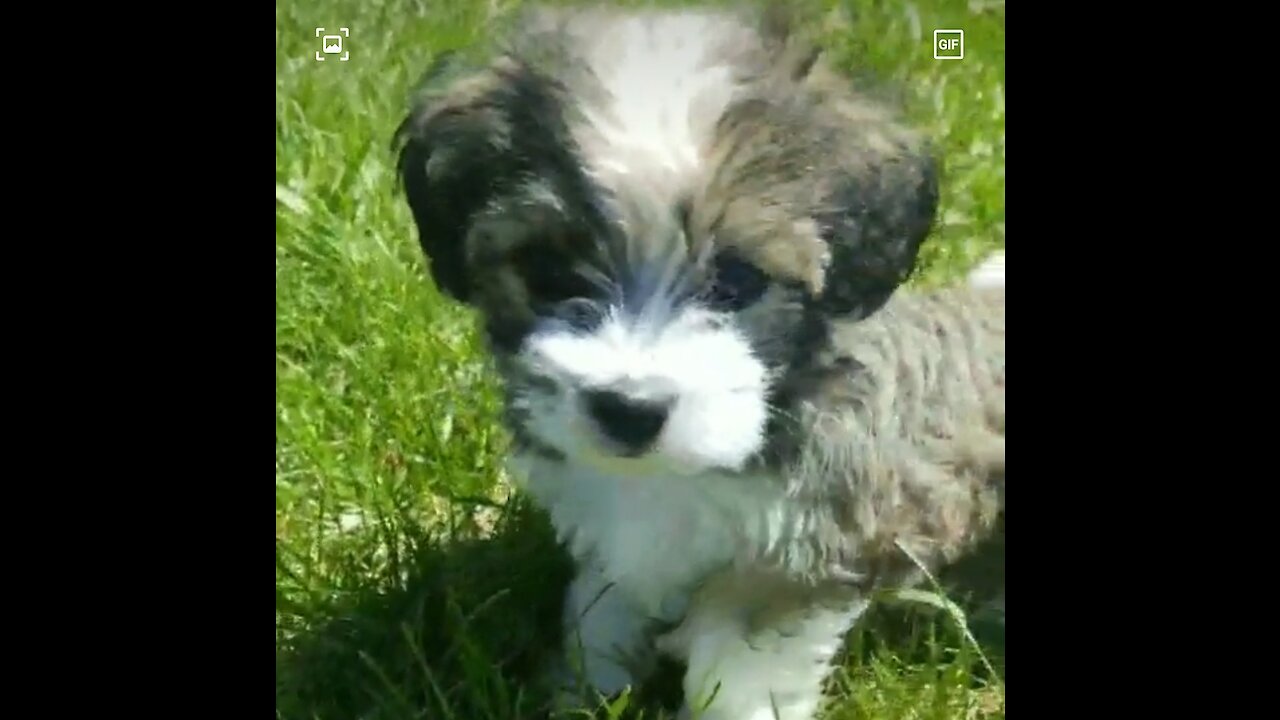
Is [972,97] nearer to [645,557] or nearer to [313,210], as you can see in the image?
[645,557]

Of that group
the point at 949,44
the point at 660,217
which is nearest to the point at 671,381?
the point at 660,217

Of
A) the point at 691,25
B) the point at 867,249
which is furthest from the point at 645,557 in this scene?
the point at 691,25

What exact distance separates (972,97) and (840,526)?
532 millimetres

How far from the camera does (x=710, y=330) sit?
60.3 inches

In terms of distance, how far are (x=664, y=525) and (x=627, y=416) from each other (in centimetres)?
28

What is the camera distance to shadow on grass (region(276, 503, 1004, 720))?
1.84 metres

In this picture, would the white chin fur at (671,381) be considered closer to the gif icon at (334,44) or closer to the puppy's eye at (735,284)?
the puppy's eye at (735,284)

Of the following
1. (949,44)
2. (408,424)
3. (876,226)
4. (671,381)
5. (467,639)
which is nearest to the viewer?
(671,381)

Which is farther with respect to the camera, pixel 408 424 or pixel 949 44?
pixel 408 424

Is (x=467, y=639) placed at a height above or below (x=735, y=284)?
below

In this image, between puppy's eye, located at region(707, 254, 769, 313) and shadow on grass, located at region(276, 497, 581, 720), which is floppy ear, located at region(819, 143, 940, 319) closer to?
puppy's eye, located at region(707, 254, 769, 313)

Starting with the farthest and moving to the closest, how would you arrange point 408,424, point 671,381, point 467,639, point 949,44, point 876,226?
1. point 408,424
2. point 467,639
3. point 949,44
4. point 876,226
5. point 671,381

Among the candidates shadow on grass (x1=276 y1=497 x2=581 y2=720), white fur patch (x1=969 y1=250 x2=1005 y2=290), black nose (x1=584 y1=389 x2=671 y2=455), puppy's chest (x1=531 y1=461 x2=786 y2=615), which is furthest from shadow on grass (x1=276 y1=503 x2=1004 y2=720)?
black nose (x1=584 y1=389 x2=671 y2=455)

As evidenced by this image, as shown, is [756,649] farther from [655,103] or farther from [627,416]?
[655,103]
